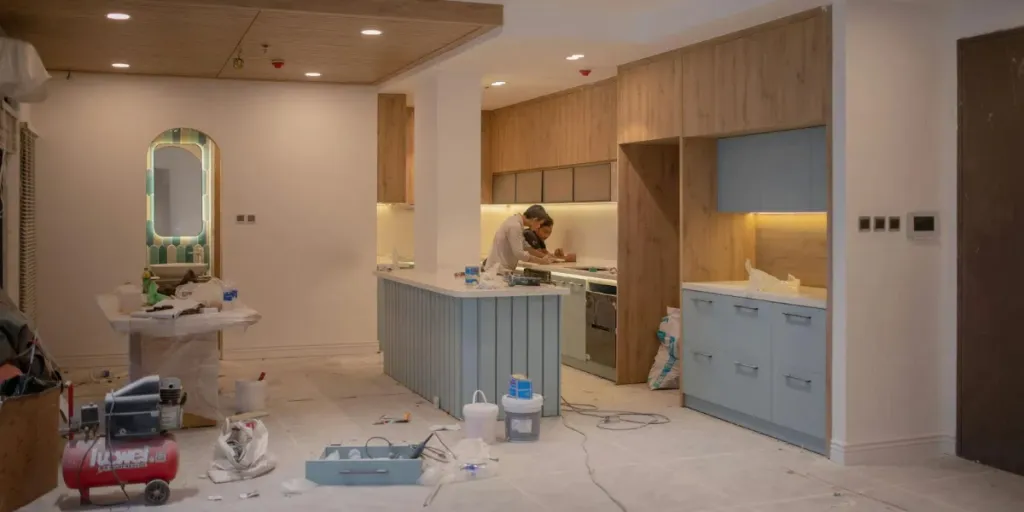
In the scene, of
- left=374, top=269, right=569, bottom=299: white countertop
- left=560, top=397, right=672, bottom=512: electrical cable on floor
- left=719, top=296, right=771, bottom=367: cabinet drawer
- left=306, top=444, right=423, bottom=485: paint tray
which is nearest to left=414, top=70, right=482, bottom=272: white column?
left=374, top=269, right=569, bottom=299: white countertop

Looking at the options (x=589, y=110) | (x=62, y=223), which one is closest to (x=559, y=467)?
(x=589, y=110)

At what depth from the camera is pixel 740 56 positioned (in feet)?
19.1

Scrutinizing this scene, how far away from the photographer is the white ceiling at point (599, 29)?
18.5ft

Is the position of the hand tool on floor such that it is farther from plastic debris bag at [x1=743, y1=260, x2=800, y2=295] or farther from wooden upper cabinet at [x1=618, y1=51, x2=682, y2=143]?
wooden upper cabinet at [x1=618, y1=51, x2=682, y2=143]

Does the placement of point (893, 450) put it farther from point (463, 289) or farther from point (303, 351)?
point (303, 351)

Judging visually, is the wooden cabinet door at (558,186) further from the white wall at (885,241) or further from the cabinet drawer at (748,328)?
the white wall at (885,241)

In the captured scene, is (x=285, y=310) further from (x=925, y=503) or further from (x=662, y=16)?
(x=925, y=503)

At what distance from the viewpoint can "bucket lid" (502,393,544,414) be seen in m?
5.55

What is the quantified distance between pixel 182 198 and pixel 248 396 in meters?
3.29

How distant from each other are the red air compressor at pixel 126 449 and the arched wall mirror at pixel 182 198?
4.65 m

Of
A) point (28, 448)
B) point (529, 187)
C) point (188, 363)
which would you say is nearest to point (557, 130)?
point (529, 187)

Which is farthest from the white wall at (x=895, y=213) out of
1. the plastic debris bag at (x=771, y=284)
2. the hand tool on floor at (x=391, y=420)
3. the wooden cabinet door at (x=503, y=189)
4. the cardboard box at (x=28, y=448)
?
the wooden cabinet door at (x=503, y=189)

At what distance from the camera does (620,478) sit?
4.86 meters

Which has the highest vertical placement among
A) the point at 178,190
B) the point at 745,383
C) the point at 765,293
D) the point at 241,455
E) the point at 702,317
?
the point at 178,190
